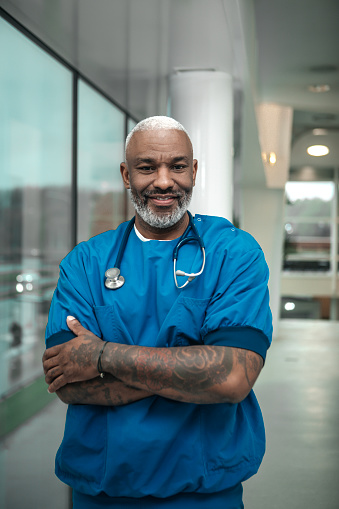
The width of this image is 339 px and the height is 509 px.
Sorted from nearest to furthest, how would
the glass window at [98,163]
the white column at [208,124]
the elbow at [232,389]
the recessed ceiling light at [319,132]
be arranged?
1. the elbow at [232,389]
2. the white column at [208,124]
3. the glass window at [98,163]
4. the recessed ceiling light at [319,132]

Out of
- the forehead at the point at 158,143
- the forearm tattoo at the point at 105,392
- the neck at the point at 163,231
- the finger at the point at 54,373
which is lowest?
the forearm tattoo at the point at 105,392

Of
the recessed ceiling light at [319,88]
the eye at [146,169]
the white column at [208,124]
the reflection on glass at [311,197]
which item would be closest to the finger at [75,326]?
the eye at [146,169]

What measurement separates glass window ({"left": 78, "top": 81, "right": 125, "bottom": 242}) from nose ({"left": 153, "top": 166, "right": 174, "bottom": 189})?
3.52 metres

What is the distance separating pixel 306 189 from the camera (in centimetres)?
1466

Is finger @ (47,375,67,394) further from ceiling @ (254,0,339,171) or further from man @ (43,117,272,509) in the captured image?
ceiling @ (254,0,339,171)

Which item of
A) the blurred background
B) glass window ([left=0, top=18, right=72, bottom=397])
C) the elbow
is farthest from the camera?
glass window ([left=0, top=18, right=72, bottom=397])

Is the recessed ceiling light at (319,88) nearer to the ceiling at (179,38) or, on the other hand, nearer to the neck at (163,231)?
the ceiling at (179,38)

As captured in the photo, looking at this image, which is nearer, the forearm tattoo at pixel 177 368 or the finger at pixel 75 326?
the forearm tattoo at pixel 177 368

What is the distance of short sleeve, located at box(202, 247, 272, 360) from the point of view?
1274 millimetres

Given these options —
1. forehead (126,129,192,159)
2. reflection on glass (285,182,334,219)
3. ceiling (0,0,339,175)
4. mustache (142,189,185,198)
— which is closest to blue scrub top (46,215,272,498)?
mustache (142,189,185,198)

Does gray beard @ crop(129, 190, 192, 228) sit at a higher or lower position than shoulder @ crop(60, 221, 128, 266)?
higher

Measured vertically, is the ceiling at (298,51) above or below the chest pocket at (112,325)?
above

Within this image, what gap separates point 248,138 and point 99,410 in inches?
146

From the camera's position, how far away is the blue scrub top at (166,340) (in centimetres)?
130
